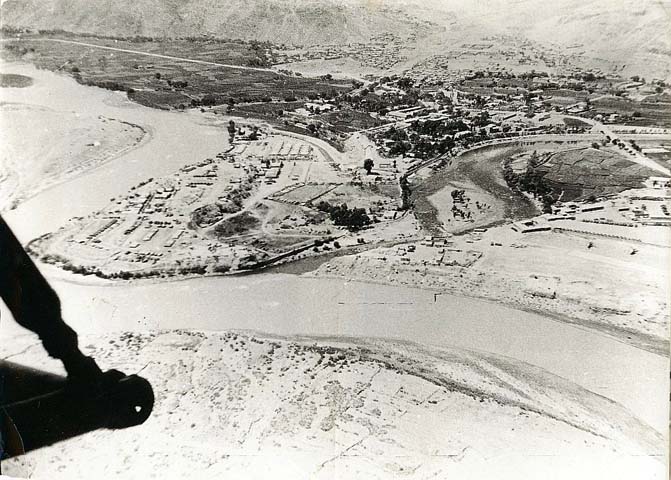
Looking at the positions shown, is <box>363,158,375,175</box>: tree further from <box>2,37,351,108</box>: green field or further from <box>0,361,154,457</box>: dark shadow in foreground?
<box>0,361,154,457</box>: dark shadow in foreground

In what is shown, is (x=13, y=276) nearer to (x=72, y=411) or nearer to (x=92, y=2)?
(x=72, y=411)

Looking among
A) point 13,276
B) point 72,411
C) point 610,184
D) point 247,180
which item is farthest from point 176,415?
point 610,184

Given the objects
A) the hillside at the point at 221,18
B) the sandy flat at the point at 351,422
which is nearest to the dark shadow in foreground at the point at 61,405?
the sandy flat at the point at 351,422

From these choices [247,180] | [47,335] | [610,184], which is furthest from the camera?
[247,180]

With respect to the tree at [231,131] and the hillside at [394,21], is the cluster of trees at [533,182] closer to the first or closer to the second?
the hillside at [394,21]

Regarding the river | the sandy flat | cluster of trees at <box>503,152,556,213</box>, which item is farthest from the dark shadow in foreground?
cluster of trees at <box>503,152,556,213</box>

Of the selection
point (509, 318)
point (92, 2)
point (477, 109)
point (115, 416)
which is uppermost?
point (92, 2)

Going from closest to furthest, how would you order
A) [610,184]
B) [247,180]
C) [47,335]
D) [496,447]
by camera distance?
1. [496,447]
2. [47,335]
3. [610,184]
4. [247,180]
